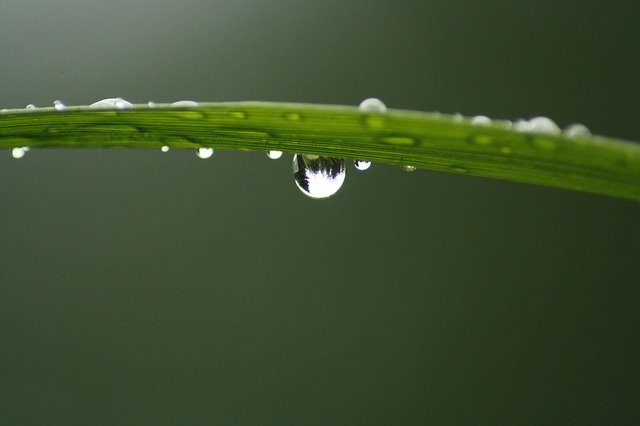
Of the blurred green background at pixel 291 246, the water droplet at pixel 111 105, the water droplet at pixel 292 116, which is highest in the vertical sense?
the blurred green background at pixel 291 246

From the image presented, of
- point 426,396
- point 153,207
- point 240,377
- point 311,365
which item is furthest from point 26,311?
point 426,396

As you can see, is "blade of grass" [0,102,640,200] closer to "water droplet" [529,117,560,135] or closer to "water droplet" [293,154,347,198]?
"water droplet" [529,117,560,135]

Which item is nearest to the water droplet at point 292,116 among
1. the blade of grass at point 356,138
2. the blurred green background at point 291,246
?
the blade of grass at point 356,138

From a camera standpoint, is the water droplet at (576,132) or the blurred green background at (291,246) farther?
the blurred green background at (291,246)

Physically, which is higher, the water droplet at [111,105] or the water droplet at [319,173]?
the water droplet at [319,173]

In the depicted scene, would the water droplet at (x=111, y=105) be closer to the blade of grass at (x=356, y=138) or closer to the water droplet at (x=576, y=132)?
the blade of grass at (x=356, y=138)

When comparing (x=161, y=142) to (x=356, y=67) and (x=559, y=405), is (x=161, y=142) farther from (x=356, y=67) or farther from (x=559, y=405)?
(x=559, y=405)

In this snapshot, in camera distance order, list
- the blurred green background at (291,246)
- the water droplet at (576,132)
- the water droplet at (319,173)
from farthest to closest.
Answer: the blurred green background at (291,246), the water droplet at (319,173), the water droplet at (576,132)

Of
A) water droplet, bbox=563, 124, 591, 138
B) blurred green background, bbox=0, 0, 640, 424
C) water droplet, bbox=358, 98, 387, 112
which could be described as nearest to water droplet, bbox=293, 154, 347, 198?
water droplet, bbox=358, 98, 387, 112
